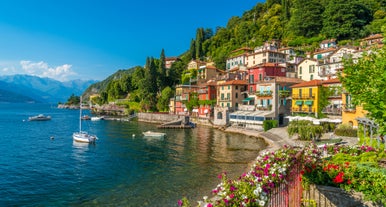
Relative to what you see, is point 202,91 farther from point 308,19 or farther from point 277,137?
point 308,19

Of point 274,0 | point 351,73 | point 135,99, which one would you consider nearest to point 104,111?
point 135,99

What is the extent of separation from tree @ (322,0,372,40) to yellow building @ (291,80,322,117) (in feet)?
145

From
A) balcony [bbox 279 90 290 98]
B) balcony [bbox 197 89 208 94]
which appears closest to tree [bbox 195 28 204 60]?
balcony [bbox 197 89 208 94]

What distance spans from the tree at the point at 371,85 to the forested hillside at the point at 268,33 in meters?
70.7

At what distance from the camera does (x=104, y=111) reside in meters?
125

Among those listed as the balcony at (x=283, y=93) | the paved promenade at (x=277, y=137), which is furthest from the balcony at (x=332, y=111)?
the balcony at (x=283, y=93)

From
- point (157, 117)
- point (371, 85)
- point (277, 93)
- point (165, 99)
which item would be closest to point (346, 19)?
point (277, 93)

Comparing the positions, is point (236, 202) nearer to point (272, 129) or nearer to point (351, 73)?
point (351, 73)

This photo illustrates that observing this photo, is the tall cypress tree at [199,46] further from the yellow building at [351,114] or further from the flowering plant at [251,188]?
the flowering plant at [251,188]

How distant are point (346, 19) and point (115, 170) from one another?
8282 centimetres

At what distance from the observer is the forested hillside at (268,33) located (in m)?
80.1

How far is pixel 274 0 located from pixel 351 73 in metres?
130

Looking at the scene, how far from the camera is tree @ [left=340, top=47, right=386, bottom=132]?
28.7 ft

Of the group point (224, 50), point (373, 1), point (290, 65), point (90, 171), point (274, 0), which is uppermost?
point (274, 0)
